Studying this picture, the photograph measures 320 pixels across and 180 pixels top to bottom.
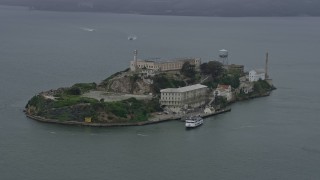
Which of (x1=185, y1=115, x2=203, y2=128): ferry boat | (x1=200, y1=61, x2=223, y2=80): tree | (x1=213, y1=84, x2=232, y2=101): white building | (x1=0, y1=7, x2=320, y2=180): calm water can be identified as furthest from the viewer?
(x1=200, y1=61, x2=223, y2=80): tree

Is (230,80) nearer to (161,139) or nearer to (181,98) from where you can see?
(181,98)

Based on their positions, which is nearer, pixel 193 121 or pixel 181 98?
pixel 193 121

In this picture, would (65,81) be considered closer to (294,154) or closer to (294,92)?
(294,92)

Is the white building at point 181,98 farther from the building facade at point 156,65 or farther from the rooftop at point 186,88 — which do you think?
the building facade at point 156,65

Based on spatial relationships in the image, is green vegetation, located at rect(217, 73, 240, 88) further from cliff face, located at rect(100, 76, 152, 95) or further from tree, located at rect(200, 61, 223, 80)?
cliff face, located at rect(100, 76, 152, 95)

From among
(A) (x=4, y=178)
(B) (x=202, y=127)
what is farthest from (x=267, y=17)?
(A) (x=4, y=178)

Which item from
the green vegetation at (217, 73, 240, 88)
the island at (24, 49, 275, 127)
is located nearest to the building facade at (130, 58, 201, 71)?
the island at (24, 49, 275, 127)

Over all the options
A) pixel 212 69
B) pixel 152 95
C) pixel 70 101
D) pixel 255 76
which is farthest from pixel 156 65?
pixel 70 101
